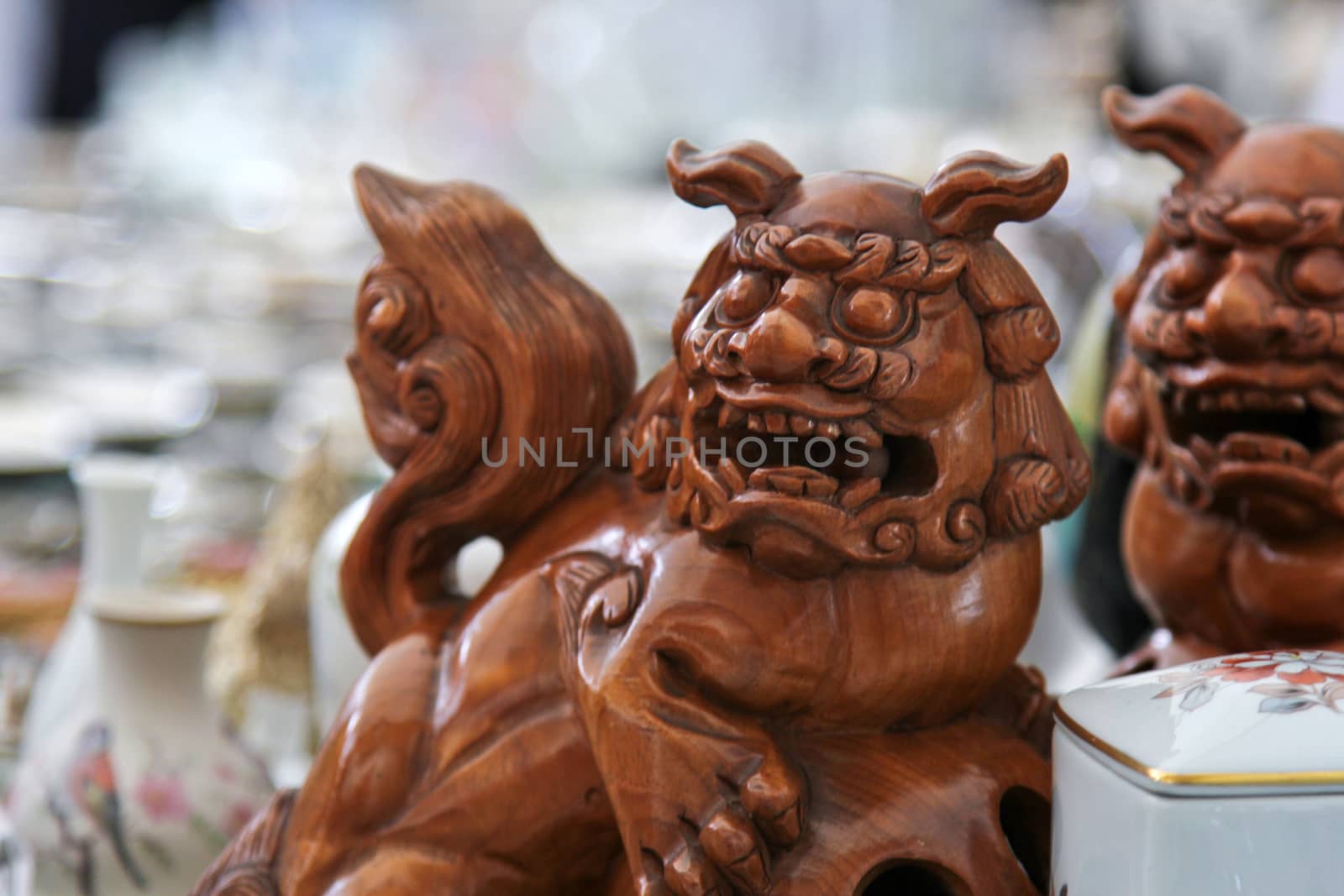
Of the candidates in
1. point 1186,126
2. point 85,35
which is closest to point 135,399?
point 1186,126

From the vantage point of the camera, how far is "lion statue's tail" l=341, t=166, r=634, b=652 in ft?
2.11

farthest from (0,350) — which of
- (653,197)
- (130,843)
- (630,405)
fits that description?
(630,405)

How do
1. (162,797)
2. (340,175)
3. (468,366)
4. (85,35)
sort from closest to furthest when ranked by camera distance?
(468,366)
(162,797)
(340,175)
(85,35)

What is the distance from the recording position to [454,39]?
20.7ft

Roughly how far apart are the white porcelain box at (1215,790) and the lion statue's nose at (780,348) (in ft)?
0.52

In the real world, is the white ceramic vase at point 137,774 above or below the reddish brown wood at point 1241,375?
below

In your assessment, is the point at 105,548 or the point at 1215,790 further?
the point at 105,548

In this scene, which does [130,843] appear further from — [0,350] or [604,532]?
[0,350]

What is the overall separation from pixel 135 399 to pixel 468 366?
7.12 feet

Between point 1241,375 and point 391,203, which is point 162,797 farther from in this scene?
point 1241,375

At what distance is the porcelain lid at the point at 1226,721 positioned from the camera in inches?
18.5

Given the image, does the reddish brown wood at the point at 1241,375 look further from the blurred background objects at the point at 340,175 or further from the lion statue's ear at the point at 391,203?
the lion statue's ear at the point at 391,203

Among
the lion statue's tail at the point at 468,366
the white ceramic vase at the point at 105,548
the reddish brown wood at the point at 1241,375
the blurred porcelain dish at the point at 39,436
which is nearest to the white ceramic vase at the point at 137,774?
the white ceramic vase at the point at 105,548

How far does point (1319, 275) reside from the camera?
2.18 ft
